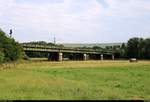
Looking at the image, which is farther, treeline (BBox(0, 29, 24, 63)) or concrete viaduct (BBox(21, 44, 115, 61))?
concrete viaduct (BBox(21, 44, 115, 61))

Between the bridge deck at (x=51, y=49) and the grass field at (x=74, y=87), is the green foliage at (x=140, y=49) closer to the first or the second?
the bridge deck at (x=51, y=49)

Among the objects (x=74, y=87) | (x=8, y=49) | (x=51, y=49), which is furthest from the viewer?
(x=51, y=49)

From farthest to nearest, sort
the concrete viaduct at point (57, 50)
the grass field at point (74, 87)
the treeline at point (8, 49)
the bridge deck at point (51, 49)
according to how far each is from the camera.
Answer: the concrete viaduct at point (57, 50), the bridge deck at point (51, 49), the treeline at point (8, 49), the grass field at point (74, 87)

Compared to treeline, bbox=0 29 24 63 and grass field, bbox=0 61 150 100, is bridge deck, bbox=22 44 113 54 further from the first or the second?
grass field, bbox=0 61 150 100

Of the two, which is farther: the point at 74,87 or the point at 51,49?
the point at 51,49

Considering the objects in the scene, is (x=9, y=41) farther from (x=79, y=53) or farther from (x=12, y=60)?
(x=79, y=53)

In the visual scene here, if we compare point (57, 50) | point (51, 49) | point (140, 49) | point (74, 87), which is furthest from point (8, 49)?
point (140, 49)

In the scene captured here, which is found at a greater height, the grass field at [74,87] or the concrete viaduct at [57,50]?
the concrete viaduct at [57,50]

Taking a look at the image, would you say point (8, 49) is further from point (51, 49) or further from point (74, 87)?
point (74, 87)

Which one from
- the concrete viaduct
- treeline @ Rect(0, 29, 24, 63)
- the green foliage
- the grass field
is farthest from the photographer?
the green foliage

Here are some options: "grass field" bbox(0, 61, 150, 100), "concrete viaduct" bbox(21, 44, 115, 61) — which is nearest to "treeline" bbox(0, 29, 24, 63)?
"concrete viaduct" bbox(21, 44, 115, 61)

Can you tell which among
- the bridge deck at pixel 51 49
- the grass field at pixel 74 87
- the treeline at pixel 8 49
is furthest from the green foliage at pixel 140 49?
the grass field at pixel 74 87

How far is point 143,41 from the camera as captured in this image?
643 feet

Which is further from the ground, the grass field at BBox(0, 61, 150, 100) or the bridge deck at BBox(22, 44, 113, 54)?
the bridge deck at BBox(22, 44, 113, 54)
